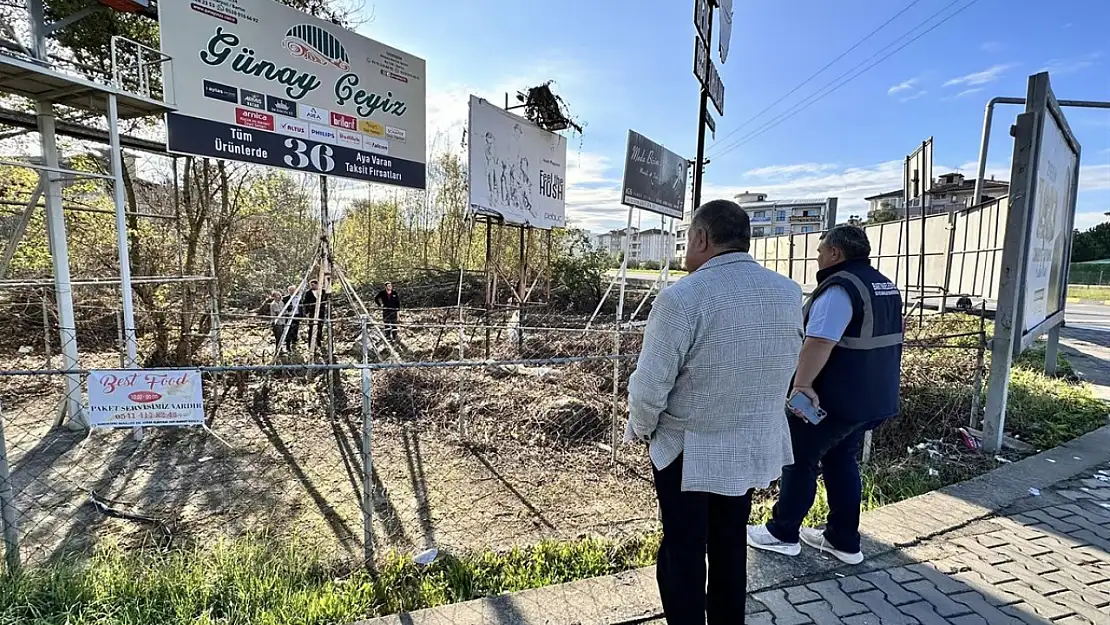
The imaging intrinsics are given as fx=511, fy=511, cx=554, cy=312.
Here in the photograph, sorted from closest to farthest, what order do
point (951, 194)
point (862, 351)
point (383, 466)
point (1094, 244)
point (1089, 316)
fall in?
1. point (862, 351)
2. point (383, 466)
3. point (951, 194)
4. point (1089, 316)
5. point (1094, 244)

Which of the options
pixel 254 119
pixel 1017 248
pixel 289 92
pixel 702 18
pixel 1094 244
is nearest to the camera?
pixel 1017 248

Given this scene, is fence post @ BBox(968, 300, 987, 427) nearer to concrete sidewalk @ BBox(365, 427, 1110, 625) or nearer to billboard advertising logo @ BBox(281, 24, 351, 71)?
concrete sidewalk @ BBox(365, 427, 1110, 625)

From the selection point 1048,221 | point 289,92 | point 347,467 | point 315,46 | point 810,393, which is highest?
point 315,46

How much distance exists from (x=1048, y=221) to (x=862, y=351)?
11.6ft

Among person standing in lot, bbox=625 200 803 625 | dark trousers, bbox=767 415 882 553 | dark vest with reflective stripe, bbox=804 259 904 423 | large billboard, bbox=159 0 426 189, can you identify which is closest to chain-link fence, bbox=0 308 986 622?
dark trousers, bbox=767 415 882 553

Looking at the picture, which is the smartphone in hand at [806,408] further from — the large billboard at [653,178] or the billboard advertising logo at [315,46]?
the billboard advertising logo at [315,46]

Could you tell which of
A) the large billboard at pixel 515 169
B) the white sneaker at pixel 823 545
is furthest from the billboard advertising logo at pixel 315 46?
the white sneaker at pixel 823 545

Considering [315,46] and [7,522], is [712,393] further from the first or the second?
[315,46]

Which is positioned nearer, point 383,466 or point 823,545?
point 823,545

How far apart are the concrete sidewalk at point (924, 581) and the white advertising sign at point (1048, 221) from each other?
5.79 ft

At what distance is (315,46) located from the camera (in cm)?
555

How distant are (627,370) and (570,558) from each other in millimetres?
3781

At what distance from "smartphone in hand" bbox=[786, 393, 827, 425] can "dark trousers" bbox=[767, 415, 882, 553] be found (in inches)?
2.7

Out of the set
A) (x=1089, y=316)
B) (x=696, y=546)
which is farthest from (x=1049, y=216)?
(x=1089, y=316)
